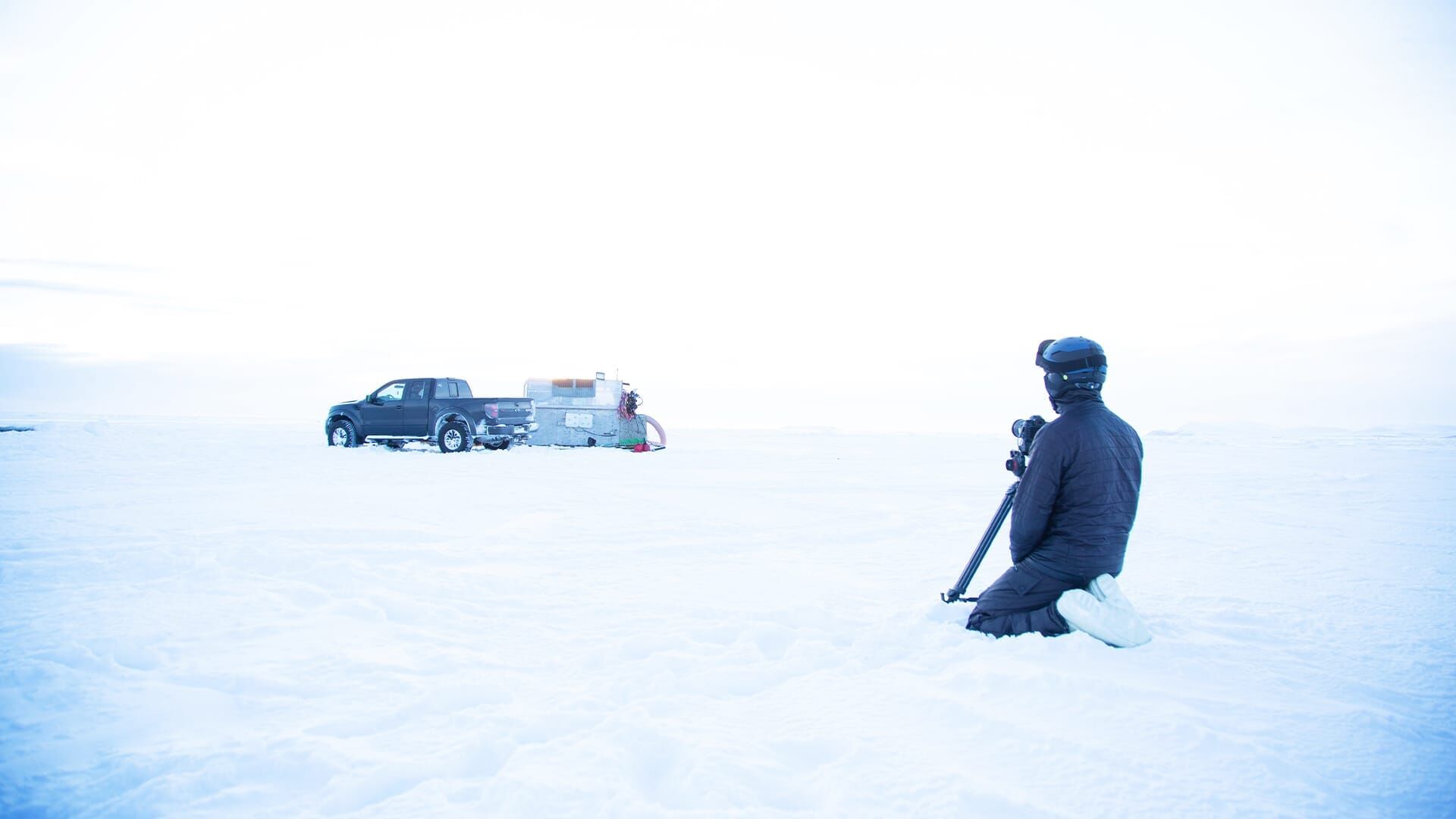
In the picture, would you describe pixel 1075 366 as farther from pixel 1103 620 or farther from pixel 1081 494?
pixel 1103 620

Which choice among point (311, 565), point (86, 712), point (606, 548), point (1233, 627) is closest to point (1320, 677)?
point (1233, 627)

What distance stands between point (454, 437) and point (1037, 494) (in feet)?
55.0

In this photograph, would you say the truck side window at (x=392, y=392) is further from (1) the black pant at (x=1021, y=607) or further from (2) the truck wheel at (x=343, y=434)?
(1) the black pant at (x=1021, y=607)

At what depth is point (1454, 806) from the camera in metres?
2.34

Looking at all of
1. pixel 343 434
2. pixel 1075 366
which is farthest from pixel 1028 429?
pixel 343 434

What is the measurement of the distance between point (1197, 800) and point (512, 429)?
58.3 feet

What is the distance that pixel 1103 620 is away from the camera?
144 inches

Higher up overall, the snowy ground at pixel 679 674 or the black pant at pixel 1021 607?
the black pant at pixel 1021 607

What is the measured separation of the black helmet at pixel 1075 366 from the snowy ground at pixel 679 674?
4.58 ft

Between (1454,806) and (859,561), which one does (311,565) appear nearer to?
(859,561)

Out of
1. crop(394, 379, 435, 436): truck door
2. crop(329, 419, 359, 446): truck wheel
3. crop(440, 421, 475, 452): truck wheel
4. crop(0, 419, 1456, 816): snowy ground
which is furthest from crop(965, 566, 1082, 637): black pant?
crop(329, 419, 359, 446): truck wheel

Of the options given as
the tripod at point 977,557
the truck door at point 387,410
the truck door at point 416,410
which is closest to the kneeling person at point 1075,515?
the tripod at point 977,557

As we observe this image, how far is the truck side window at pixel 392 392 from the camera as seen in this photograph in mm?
18328

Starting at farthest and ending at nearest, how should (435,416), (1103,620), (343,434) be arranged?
(343,434)
(435,416)
(1103,620)
